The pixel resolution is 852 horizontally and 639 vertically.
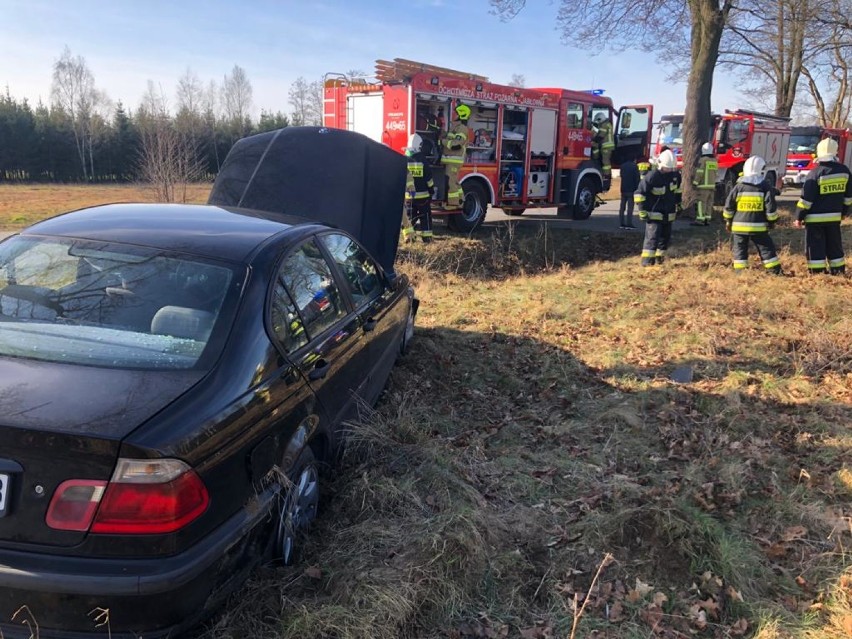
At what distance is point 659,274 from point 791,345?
3.59 metres

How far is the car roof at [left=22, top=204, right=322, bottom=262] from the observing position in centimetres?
301

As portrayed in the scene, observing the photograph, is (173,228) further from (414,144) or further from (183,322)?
(414,144)

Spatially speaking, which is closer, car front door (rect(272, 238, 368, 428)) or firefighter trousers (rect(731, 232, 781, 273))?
car front door (rect(272, 238, 368, 428))

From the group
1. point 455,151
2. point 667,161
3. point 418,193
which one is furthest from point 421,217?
point 667,161

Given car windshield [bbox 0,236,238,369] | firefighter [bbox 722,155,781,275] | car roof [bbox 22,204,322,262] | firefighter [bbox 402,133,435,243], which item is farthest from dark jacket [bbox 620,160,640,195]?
car windshield [bbox 0,236,238,369]

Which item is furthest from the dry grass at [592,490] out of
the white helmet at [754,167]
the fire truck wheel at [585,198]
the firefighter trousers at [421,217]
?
the fire truck wheel at [585,198]

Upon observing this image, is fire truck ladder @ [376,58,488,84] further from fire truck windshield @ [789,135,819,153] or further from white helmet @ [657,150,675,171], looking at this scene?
fire truck windshield @ [789,135,819,153]

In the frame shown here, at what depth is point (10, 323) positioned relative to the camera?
263cm

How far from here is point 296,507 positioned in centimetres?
280

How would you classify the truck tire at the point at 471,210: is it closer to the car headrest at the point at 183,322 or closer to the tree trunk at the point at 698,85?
the tree trunk at the point at 698,85

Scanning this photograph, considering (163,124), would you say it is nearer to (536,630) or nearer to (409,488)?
(409,488)

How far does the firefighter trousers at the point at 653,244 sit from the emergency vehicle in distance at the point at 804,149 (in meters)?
20.0

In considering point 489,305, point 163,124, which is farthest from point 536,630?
point 163,124

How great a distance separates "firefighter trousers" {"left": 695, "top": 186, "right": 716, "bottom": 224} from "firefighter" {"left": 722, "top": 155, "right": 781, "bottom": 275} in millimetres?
5356
